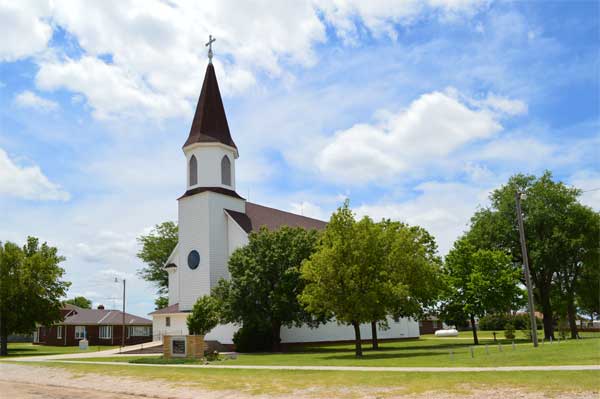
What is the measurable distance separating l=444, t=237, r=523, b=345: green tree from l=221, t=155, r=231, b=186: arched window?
749 inches

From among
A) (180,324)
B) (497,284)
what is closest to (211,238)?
(180,324)

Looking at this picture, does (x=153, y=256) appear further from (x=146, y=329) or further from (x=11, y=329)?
(x=11, y=329)

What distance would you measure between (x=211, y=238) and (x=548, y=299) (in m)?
30.0

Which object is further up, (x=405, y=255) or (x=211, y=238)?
(x=211, y=238)

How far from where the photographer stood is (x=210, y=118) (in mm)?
45656

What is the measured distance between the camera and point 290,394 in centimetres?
1523

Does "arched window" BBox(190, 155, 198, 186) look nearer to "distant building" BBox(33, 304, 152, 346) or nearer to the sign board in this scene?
the sign board

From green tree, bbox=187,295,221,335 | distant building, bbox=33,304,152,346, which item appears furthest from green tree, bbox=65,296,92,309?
green tree, bbox=187,295,221,335

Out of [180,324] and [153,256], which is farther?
[153,256]

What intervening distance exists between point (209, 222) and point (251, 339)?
33.8 feet

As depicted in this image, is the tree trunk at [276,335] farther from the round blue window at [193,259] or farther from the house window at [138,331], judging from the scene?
the house window at [138,331]

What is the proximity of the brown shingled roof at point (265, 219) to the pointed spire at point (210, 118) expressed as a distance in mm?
5978

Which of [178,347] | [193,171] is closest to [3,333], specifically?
[193,171]

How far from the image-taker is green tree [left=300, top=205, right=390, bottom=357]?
2811 cm
